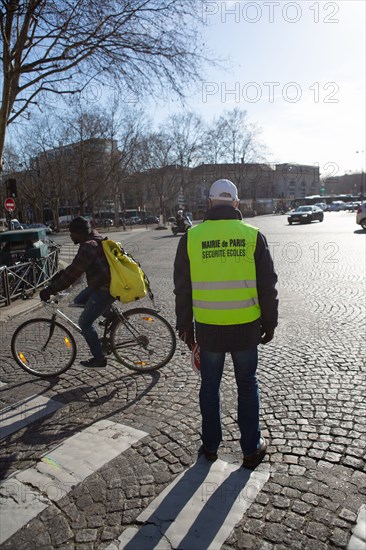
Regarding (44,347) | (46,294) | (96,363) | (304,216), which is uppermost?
(304,216)

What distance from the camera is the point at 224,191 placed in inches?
105

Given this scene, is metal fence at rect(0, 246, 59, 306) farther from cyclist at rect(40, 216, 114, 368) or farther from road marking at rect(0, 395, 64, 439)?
road marking at rect(0, 395, 64, 439)

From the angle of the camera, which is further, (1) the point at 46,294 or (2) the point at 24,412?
(1) the point at 46,294

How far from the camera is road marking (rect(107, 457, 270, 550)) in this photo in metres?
2.17

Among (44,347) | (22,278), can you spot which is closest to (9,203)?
(22,278)

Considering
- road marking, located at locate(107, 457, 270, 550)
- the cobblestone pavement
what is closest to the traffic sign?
the cobblestone pavement

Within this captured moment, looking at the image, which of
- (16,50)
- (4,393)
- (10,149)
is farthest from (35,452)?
(10,149)

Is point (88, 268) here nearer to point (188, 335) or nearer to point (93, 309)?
point (93, 309)

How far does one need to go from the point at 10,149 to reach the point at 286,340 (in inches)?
1712

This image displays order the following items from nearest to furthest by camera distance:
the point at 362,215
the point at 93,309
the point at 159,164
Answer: the point at 93,309 → the point at 362,215 → the point at 159,164

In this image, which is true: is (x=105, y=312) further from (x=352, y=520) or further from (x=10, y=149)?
(x=10, y=149)

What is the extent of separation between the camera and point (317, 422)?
129 inches

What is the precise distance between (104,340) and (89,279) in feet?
2.45

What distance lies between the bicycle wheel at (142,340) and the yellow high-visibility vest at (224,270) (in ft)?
6.18
